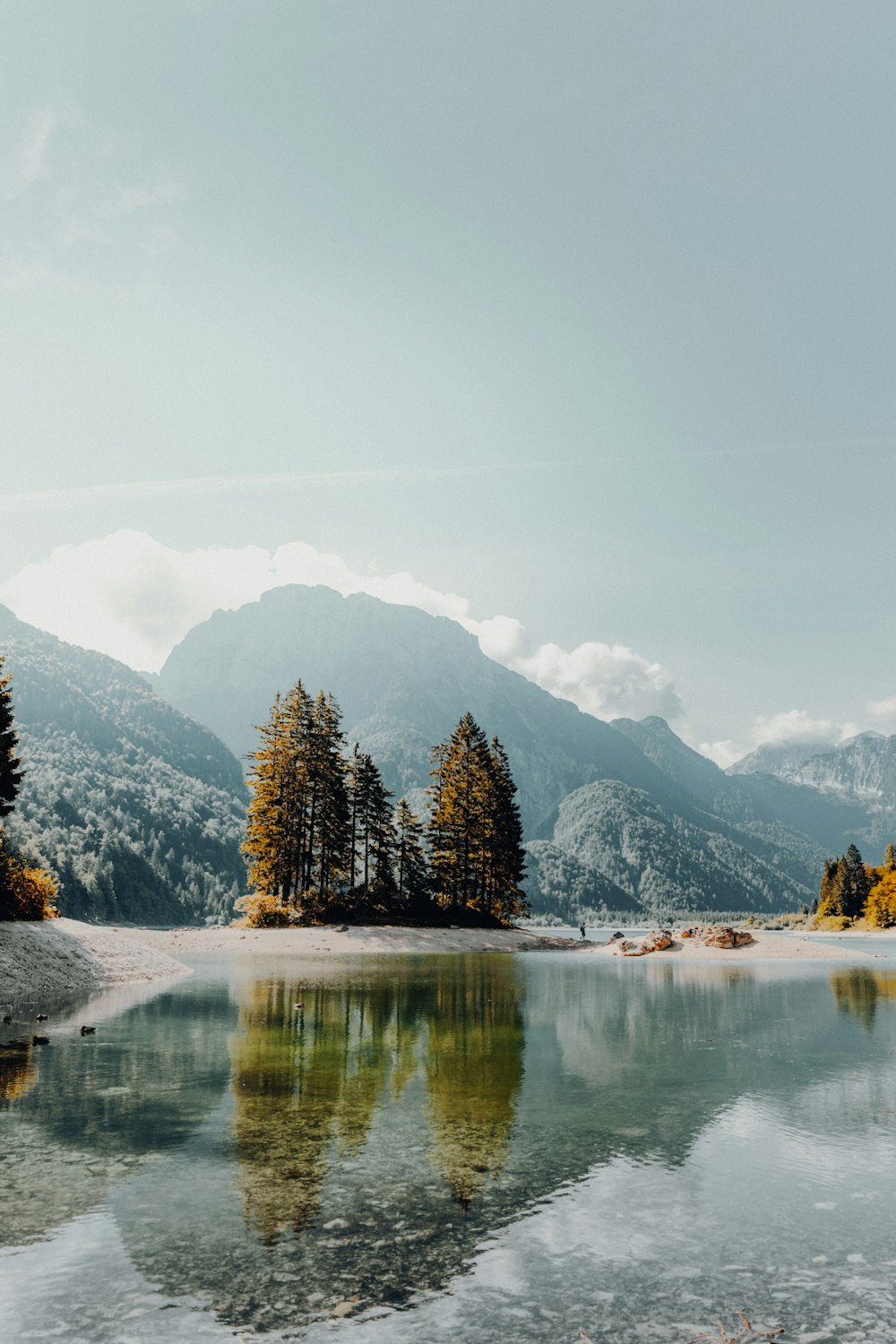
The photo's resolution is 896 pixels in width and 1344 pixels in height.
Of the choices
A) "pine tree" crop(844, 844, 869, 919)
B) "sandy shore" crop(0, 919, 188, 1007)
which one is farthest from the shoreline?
"pine tree" crop(844, 844, 869, 919)

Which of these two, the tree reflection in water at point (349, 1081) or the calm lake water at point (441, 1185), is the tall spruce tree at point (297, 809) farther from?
the calm lake water at point (441, 1185)

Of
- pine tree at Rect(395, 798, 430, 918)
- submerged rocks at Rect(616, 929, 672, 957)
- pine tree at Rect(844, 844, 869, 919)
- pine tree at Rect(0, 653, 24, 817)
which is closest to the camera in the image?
pine tree at Rect(0, 653, 24, 817)

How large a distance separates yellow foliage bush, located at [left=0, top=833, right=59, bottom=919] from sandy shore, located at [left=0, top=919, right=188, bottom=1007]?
0.93 meters

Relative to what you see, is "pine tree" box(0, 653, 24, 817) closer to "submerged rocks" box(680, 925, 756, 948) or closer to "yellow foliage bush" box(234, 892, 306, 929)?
"yellow foliage bush" box(234, 892, 306, 929)

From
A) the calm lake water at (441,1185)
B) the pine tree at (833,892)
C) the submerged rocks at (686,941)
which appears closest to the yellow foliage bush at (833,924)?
the pine tree at (833,892)

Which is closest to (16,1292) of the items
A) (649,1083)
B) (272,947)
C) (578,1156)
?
(578,1156)

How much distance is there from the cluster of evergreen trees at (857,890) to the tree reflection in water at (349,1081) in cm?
12419

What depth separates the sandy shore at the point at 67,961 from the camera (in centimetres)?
2786

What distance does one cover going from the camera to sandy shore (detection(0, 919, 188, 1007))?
91.4 feet

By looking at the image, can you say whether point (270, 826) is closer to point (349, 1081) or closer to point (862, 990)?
point (862, 990)

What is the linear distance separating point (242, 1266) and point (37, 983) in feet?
82.3

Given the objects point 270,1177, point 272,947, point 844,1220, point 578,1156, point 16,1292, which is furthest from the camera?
point 272,947

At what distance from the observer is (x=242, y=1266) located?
696cm

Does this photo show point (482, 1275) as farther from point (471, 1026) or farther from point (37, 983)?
point (37, 983)
